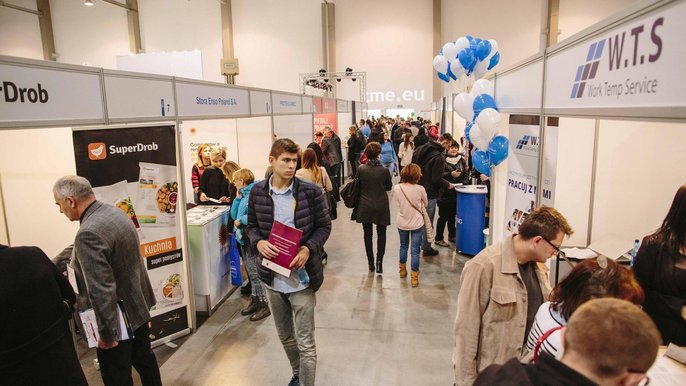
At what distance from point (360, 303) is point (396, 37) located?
14.1m

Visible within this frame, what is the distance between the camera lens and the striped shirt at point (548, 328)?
1.40 metres

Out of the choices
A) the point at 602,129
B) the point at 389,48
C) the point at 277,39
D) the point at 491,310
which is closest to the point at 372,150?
the point at 602,129

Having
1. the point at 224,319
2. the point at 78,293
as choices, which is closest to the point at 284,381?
the point at 224,319

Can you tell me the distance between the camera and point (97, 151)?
9.44ft

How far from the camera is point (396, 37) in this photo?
54.0 ft

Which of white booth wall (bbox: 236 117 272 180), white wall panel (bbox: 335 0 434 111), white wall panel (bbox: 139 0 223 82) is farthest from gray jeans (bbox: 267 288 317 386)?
white wall panel (bbox: 139 0 223 82)

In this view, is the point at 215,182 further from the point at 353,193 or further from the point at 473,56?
the point at 473,56

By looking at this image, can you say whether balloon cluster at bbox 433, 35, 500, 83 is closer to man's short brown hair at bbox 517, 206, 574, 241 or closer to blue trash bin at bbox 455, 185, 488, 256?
blue trash bin at bbox 455, 185, 488, 256

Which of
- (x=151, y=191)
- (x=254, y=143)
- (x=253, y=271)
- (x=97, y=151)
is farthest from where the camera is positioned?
(x=254, y=143)

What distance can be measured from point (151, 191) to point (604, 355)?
306 centimetres

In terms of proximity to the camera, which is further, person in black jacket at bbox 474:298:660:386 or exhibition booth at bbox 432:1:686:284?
exhibition booth at bbox 432:1:686:284

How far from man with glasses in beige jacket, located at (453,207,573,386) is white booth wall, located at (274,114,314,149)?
480cm

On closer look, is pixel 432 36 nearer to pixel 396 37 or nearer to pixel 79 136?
pixel 396 37

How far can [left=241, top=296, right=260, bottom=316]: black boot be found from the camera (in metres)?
4.07
